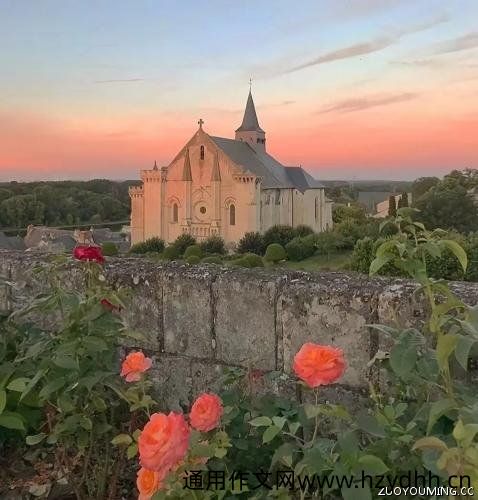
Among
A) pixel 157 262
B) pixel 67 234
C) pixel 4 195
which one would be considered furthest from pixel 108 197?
pixel 157 262

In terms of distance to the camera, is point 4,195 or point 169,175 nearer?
point 169,175

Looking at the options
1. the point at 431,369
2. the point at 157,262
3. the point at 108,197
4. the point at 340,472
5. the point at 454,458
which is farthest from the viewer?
the point at 108,197

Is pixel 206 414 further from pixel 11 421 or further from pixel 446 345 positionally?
pixel 11 421

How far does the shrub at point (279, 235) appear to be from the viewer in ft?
139

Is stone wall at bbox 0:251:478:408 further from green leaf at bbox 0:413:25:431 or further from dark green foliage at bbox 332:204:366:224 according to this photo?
dark green foliage at bbox 332:204:366:224

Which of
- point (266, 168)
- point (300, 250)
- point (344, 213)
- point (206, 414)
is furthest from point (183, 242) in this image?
point (206, 414)

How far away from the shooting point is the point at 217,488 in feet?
Result: 4.86

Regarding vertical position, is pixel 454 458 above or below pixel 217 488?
above

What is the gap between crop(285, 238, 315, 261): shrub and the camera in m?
35.3

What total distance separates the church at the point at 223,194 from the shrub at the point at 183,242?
2.14 m

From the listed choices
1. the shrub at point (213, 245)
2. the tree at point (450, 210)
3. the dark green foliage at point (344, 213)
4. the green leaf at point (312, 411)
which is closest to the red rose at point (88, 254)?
the green leaf at point (312, 411)

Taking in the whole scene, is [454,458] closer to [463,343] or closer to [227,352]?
[463,343]

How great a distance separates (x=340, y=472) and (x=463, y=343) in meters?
0.40

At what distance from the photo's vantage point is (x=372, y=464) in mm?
1276
